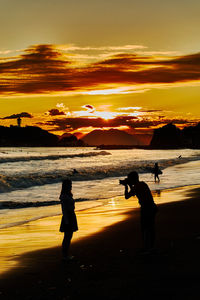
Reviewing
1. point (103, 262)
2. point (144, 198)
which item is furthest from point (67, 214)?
point (144, 198)

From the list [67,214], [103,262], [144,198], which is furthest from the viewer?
[67,214]

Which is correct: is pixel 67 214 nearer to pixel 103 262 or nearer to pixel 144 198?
pixel 103 262

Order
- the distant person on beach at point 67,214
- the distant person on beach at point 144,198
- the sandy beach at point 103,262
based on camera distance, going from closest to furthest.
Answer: the sandy beach at point 103,262, the distant person on beach at point 144,198, the distant person on beach at point 67,214

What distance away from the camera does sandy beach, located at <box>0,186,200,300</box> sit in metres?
6.72

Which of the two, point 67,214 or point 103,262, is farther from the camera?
point 67,214

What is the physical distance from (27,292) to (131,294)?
5.72 feet

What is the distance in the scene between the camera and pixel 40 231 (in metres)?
13.3

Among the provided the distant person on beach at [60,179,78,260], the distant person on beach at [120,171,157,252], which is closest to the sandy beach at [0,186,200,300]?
the distant person on beach at [60,179,78,260]

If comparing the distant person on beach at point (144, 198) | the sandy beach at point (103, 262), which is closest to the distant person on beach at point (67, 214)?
the sandy beach at point (103, 262)

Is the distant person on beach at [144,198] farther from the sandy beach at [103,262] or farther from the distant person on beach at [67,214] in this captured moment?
the distant person on beach at [67,214]

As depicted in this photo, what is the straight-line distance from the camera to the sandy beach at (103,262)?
672 centimetres

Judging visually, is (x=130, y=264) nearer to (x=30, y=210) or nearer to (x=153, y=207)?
(x=153, y=207)

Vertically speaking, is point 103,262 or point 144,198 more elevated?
point 144,198

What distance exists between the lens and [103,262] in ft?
28.6
